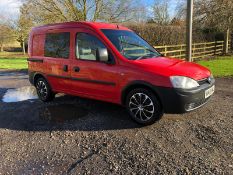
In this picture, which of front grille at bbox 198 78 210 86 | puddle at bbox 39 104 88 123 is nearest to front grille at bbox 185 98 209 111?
front grille at bbox 198 78 210 86

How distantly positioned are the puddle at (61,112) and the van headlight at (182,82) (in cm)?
217

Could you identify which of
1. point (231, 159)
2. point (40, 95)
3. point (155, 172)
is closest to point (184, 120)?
point (231, 159)

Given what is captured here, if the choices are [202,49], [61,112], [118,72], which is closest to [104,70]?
[118,72]

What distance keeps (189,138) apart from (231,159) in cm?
83

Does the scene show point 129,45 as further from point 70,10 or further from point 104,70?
point 70,10

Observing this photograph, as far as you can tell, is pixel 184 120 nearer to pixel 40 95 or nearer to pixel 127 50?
pixel 127 50

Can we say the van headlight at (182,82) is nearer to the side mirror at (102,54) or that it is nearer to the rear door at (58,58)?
the side mirror at (102,54)

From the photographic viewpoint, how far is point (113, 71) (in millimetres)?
5234

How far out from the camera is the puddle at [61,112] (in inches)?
223

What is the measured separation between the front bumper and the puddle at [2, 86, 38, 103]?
4.34 meters

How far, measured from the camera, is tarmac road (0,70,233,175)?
361 cm

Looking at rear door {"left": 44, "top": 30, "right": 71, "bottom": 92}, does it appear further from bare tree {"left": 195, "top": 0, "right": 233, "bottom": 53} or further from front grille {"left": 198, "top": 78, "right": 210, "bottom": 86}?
bare tree {"left": 195, "top": 0, "right": 233, "bottom": 53}

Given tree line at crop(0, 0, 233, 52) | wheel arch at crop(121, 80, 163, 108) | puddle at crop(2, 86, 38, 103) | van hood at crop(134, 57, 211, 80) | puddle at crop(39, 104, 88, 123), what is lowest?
puddle at crop(39, 104, 88, 123)

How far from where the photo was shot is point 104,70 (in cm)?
537
